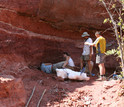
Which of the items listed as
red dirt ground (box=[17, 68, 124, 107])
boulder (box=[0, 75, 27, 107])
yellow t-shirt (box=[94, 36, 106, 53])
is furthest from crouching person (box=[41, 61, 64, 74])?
boulder (box=[0, 75, 27, 107])

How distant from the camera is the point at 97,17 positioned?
5.94 metres

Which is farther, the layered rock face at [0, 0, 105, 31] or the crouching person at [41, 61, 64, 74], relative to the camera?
the crouching person at [41, 61, 64, 74]

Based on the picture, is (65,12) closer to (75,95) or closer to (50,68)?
(50,68)

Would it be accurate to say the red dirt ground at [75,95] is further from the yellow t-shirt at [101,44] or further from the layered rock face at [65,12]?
the layered rock face at [65,12]

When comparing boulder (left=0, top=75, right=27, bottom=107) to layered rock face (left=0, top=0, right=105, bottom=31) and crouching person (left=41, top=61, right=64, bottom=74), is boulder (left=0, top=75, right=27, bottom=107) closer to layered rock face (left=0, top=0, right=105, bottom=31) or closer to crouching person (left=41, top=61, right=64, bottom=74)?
crouching person (left=41, top=61, right=64, bottom=74)

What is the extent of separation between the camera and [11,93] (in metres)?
2.86

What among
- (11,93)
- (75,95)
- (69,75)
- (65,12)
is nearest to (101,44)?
(69,75)

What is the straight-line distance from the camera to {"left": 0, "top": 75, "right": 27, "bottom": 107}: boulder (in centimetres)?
274

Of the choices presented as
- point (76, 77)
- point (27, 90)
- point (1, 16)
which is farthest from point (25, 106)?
point (1, 16)

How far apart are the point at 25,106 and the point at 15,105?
0.18 metres

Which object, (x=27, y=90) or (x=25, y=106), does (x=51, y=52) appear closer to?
(x=27, y=90)

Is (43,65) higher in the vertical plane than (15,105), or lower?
higher

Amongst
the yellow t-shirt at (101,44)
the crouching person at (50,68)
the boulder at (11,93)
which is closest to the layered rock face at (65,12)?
the crouching person at (50,68)

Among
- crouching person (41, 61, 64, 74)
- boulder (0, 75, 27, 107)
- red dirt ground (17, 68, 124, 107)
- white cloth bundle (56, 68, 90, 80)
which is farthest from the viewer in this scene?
crouching person (41, 61, 64, 74)
